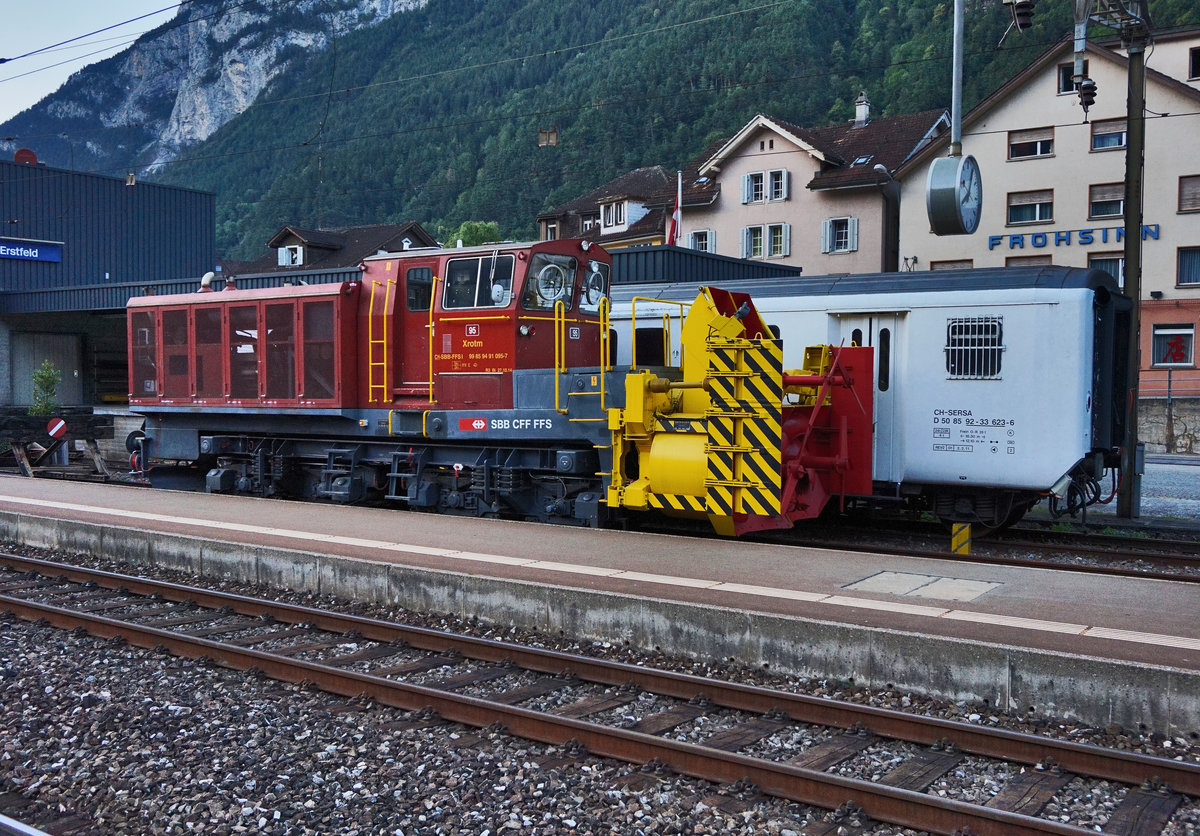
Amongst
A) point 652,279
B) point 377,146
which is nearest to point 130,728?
point 652,279

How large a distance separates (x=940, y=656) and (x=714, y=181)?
41.6 m

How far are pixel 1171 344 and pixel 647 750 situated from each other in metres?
34.9

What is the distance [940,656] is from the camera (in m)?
6.24

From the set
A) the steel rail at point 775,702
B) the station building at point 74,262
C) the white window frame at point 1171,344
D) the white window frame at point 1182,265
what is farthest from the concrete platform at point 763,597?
the white window frame at point 1182,265

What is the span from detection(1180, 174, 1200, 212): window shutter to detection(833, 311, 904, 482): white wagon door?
1077 inches

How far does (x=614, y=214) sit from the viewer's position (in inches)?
2255

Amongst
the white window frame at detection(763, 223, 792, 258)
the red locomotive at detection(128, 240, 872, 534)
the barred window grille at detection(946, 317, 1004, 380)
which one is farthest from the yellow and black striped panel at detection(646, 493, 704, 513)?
the white window frame at detection(763, 223, 792, 258)

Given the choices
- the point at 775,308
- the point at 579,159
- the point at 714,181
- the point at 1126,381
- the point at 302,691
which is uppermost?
the point at 579,159

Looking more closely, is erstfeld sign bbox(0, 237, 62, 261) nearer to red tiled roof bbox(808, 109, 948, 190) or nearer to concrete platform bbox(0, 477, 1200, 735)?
concrete platform bbox(0, 477, 1200, 735)

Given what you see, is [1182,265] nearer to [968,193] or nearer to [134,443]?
[968,193]

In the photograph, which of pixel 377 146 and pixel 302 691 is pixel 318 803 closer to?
pixel 302 691

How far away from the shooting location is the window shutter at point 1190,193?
33.6 metres

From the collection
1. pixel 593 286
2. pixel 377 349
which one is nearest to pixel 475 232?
pixel 377 349

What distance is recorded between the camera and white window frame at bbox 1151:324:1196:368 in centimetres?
3375
